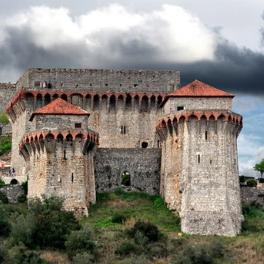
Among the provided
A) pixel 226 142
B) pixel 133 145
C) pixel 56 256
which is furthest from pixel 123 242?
pixel 133 145

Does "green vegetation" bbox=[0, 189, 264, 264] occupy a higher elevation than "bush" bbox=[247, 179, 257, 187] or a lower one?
lower

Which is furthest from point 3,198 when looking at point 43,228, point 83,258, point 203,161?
point 203,161

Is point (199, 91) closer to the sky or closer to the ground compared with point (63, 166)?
closer to the sky

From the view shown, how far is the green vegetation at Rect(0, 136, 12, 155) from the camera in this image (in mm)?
109700

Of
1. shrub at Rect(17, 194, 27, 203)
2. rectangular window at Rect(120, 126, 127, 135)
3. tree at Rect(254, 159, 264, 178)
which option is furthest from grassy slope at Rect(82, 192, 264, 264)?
tree at Rect(254, 159, 264, 178)

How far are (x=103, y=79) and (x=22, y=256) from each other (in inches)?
1018

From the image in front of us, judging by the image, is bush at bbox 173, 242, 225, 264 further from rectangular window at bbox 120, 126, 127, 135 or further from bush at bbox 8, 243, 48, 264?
rectangular window at bbox 120, 126, 127, 135

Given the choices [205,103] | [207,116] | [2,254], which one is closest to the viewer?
[2,254]

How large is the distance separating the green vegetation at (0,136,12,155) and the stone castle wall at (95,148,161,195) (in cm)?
2233

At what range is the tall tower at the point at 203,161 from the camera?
8325cm

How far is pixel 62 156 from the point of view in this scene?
84.7m

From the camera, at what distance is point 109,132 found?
98.4m

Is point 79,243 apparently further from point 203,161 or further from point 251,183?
point 251,183

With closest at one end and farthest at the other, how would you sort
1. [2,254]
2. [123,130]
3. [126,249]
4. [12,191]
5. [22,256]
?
1. [2,254]
2. [22,256]
3. [126,249]
4. [12,191]
5. [123,130]
